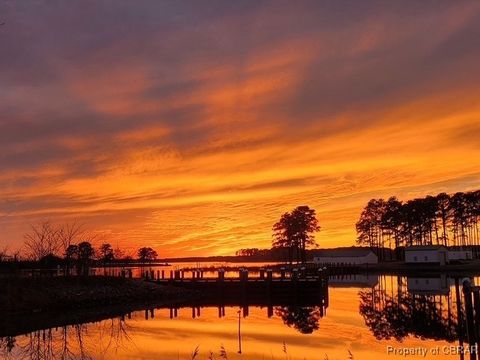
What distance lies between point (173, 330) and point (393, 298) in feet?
84.8

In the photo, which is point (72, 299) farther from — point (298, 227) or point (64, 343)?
point (298, 227)

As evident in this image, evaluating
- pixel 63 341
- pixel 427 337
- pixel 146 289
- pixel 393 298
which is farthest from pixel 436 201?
pixel 63 341

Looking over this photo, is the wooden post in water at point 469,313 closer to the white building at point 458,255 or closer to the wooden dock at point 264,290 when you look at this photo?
the wooden dock at point 264,290

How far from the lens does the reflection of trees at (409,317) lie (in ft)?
94.2

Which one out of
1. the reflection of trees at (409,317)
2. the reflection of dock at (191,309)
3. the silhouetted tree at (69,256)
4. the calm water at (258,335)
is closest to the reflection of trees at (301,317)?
the calm water at (258,335)

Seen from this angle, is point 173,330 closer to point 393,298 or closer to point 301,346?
point 301,346

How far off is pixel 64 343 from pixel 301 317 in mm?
17606

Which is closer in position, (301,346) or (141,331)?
(301,346)

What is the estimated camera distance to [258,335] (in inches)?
1146

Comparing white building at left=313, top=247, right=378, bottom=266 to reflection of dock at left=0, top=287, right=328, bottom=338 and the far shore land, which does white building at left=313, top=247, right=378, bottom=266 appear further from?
the far shore land

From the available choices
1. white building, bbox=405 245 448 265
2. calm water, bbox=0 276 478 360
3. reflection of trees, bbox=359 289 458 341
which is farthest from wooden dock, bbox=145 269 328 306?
white building, bbox=405 245 448 265

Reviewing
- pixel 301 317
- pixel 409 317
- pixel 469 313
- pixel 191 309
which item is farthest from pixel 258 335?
pixel 469 313

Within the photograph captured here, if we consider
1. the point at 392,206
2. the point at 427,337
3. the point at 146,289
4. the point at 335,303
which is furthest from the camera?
the point at 392,206

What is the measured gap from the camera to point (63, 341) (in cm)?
2747
